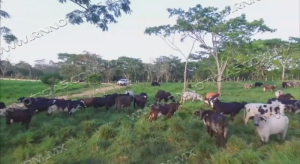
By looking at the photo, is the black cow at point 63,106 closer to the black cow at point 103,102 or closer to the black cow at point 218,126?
the black cow at point 103,102

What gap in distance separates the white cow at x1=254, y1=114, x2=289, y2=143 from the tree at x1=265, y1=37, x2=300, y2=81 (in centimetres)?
2038

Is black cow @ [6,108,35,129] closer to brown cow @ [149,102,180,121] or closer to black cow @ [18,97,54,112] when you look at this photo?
black cow @ [18,97,54,112]

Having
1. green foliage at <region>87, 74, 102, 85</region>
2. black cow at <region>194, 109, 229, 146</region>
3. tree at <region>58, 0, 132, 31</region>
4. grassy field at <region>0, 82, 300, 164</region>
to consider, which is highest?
tree at <region>58, 0, 132, 31</region>

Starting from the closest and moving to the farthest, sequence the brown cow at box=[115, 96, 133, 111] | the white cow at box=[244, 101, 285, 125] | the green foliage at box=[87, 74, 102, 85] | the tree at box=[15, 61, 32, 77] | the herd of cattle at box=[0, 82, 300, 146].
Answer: the herd of cattle at box=[0, 82, 300, 146] → the white cow at box=[244, 101, 285, 125] → the brown cow at box=[115, 96, 133, 111] → the green foliage at box=[87, 74, 102, 85] → the tree at box=[15, 61, 32, 77]

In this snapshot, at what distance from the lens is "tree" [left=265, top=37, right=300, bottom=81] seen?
27.1 m

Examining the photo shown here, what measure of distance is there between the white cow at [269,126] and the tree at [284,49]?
20381 mm

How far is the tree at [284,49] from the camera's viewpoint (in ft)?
88.9

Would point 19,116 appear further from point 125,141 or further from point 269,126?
point 269,126

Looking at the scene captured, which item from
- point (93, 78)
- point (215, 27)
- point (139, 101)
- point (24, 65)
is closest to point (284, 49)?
point (215, 27)

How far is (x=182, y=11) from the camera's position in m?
21.2

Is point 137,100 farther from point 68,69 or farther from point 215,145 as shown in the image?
point 68,69

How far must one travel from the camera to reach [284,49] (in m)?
29.8

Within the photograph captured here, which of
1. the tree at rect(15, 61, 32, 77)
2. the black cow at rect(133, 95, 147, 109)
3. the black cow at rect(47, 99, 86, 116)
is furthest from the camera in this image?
A: the tree at rect(15, 61, 32, 77)

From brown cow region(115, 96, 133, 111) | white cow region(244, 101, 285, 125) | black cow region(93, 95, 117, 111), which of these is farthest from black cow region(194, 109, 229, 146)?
black cow region(93, 95, 117, 111)
